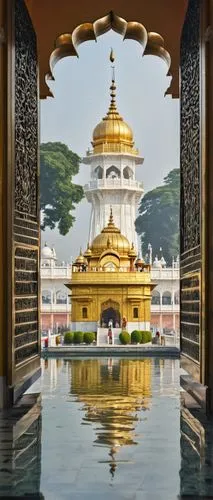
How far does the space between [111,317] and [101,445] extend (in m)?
18.7

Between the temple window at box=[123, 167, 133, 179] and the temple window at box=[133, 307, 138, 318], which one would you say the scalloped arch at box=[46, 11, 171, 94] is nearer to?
the temple window at box=[133, 307, 138, 318]

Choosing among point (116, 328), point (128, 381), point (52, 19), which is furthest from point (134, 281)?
Answer: point (52, 19)

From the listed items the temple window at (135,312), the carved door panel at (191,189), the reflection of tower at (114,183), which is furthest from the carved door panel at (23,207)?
the reflection of tower at (114,183)

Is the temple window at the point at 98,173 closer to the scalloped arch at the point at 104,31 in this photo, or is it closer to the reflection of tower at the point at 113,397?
the reflection of tower at the point at 113,397

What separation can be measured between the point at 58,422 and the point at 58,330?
24.2 metres

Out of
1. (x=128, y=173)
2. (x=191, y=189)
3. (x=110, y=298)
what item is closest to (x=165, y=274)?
(x=128, y=173)

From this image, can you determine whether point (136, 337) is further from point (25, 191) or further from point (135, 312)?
point (25, 191)

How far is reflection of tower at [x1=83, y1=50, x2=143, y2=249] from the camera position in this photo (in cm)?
3362

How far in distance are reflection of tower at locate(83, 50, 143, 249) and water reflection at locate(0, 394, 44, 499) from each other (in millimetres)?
26346

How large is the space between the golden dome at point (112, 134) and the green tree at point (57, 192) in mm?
4219

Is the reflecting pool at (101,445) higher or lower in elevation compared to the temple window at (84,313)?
lower

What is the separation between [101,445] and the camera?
5.59 metres

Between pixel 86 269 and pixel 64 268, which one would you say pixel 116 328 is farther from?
pixel 64 268

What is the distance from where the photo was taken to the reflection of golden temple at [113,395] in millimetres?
6199
